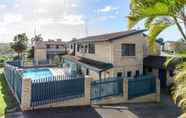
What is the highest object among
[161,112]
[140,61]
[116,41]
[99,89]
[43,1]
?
[43,1]

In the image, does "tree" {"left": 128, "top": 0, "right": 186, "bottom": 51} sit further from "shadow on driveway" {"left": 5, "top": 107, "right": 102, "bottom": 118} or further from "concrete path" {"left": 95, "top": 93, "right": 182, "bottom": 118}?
"shadow on driveway" {"left": 5, "top": 107, "right": 102, "bottom": 118}

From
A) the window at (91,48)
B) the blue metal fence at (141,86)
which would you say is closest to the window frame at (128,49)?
the window at (91,48)

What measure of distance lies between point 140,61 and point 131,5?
601 inches

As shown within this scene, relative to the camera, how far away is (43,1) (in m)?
20.8

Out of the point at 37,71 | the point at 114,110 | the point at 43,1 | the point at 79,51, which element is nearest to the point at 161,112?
the point at 114,110

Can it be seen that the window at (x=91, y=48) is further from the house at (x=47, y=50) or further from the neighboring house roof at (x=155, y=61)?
the house at (x=47, y=50)

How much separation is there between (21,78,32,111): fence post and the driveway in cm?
44

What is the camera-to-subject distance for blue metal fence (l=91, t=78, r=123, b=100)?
46.5 feet

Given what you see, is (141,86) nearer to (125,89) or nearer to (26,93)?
(125,89)

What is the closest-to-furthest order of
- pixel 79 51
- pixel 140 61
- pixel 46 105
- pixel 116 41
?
pixel 46 105 → pixel 116 41 → pixel 140 61 → pixel 79 51

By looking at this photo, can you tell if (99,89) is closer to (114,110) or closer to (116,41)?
(114,110)

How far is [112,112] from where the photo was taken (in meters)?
12.6

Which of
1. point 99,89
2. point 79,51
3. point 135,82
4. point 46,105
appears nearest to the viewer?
point 46,105

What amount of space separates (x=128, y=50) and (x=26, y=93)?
12.6m
